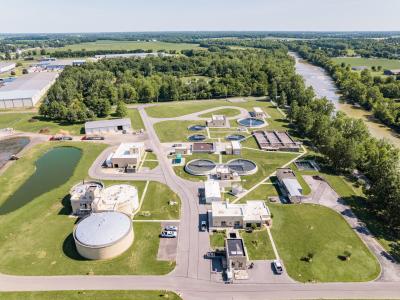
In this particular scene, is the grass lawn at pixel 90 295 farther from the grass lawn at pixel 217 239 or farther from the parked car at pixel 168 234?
the grass lawn at pixel 217 239

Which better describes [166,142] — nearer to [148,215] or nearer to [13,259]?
[148,215]

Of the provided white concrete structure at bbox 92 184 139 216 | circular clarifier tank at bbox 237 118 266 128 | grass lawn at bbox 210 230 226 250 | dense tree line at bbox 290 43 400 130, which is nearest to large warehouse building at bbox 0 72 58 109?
circular clarifier tank at bbox 237 118 266 128

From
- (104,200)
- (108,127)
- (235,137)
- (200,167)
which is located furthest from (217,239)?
(108,127)

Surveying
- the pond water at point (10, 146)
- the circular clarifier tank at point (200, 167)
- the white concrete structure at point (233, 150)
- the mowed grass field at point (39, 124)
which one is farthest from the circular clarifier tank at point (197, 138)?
the pond water at point (10, 146)

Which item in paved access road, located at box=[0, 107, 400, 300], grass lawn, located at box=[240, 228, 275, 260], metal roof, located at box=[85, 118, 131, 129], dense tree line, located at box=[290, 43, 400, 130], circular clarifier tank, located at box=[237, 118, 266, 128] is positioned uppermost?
dense tree line, located at box=[290, 43, 400, 130]

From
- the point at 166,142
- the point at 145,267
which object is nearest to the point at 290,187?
the point at 145,267

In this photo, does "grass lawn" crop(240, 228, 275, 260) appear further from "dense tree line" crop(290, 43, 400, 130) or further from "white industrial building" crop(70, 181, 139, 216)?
"dense tree line" crop(290, 43, 400, 130)
